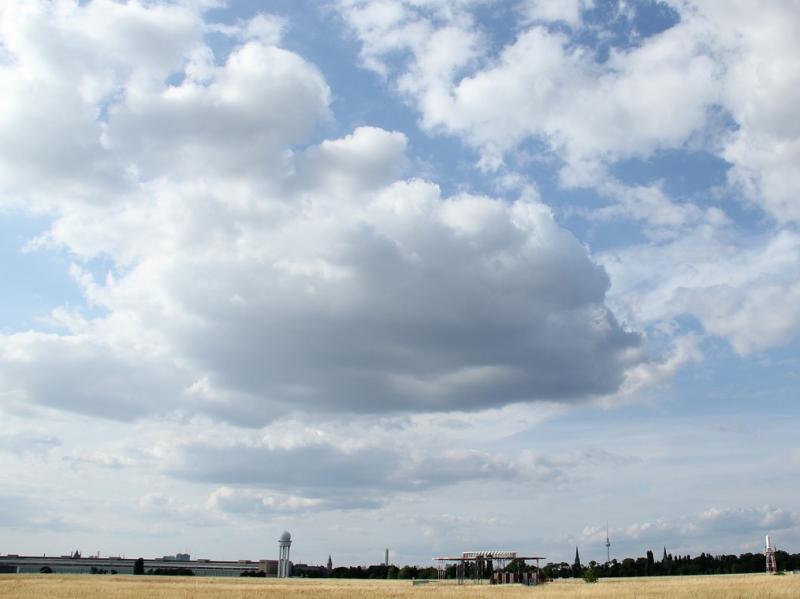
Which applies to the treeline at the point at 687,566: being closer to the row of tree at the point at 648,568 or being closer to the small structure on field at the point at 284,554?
the row of tree at the point at 648,568

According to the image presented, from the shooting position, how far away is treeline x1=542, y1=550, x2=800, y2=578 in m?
167

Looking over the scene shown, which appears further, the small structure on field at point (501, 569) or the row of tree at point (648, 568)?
the row of tree at point (648, 568)

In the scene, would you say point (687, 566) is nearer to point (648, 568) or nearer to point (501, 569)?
point (648, 568)

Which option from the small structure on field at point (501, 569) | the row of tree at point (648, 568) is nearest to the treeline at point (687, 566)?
the row of tree at point (648, 568)

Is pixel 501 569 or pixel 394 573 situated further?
pixel 394 573

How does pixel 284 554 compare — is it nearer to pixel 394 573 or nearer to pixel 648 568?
pixel 394 573

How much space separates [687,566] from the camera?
588ft

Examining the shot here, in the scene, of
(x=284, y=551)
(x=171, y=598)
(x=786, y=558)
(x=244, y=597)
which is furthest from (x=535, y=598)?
(x=786, y=558)

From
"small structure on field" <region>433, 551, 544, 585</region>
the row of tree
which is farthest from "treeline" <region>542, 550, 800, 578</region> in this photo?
"small structure on field" <region>433, 551, 544, 585</region>

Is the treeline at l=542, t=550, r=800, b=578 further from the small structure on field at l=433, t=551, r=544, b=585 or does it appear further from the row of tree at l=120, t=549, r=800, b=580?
the small structure on field at l=433, t=551, r=544, b=585

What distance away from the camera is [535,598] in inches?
2296

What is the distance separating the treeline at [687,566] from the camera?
549ft

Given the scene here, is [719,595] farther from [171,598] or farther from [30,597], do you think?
[30,597]

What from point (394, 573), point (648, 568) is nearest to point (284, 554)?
point (394, 573)
